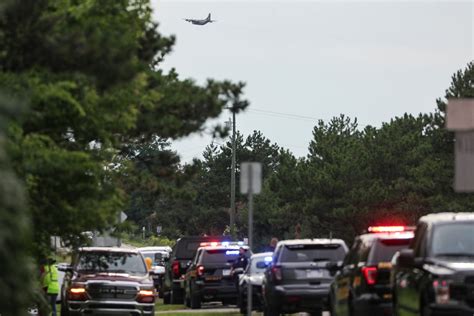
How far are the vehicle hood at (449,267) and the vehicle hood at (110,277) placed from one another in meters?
10.8

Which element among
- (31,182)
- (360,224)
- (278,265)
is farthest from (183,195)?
(360,224)

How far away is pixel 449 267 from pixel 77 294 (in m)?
11.4

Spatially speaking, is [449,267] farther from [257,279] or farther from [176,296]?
[176,296]

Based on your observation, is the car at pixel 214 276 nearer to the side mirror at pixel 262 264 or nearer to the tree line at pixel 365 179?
the side mirror at pixel 262 264

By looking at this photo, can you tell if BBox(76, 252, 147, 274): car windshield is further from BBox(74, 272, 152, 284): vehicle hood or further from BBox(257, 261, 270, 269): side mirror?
BBox(257, 261, 270, 269): side mirror

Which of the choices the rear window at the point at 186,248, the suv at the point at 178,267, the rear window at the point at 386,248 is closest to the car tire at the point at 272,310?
the rear window at the point at 386,248

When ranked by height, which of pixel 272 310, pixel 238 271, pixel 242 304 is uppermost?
pixel 238 271

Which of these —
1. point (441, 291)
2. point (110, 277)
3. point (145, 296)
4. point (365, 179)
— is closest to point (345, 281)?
point (441, 291)

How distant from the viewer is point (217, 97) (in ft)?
70.4

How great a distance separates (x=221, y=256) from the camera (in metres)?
36.3

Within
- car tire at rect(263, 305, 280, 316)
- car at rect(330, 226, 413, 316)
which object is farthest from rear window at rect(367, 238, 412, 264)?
car tire at rect(263, 305, 280, 316)

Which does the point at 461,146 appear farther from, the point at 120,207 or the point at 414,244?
the point at 120,207

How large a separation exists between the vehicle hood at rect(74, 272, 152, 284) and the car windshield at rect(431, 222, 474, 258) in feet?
34.0

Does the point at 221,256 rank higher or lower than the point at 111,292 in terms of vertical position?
higher
